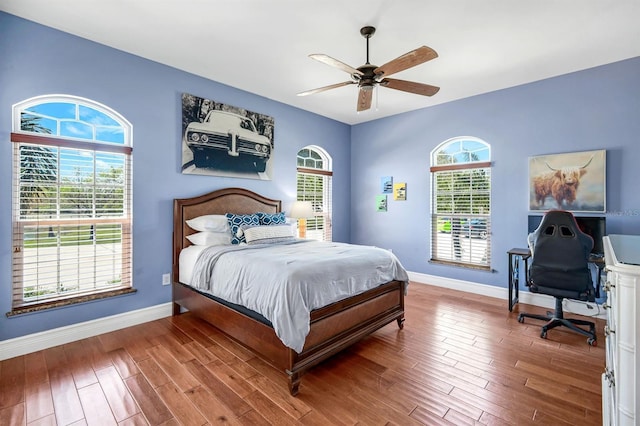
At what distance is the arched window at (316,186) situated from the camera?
5.08 metres

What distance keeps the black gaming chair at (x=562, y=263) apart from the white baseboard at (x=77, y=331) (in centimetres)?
397

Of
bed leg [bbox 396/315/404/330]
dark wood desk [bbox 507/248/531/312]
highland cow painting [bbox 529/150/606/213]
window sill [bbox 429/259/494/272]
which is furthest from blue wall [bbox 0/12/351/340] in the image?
highland cow painting [bbox 529/150/606/213]

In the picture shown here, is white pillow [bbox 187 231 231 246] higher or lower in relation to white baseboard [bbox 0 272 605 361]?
higher

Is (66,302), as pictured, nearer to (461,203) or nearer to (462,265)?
(462,265)

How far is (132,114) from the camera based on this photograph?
3141mm

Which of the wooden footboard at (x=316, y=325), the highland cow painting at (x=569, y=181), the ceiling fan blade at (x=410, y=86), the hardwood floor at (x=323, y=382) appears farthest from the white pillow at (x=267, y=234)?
the highland cow painting at (x=569, y=181)

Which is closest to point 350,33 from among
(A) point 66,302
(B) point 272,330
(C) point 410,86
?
(C) point 410,86

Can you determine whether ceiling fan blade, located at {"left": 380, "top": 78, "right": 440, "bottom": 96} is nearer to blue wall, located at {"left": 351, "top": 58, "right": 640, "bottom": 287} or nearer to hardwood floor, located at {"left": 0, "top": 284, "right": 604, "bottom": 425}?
blue wall, located at {"left": 351, "top": 58, "right": 640, "bottom": 287}

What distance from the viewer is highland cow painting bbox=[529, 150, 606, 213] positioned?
3.36 m

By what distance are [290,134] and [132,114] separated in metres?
2.23

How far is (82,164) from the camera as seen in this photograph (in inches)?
113

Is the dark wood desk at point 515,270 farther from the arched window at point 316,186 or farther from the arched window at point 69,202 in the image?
the arched window at point 69,202

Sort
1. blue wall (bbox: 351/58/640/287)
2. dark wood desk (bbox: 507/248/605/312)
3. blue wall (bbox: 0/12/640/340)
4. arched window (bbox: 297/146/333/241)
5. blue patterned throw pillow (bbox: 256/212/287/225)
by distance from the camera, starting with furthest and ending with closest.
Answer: arched window (bbox: 297/146/333/241) → blue patterned throw pillow (bbox: 256/212/287/225) → dark wood desk (bbox: 507/248/605/312) → blue wall (bbox: 351/58/640/287) → blue wall (bbox: 0/12/640/340)

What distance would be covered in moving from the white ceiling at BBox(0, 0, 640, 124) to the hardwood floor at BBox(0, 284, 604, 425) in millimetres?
2851
